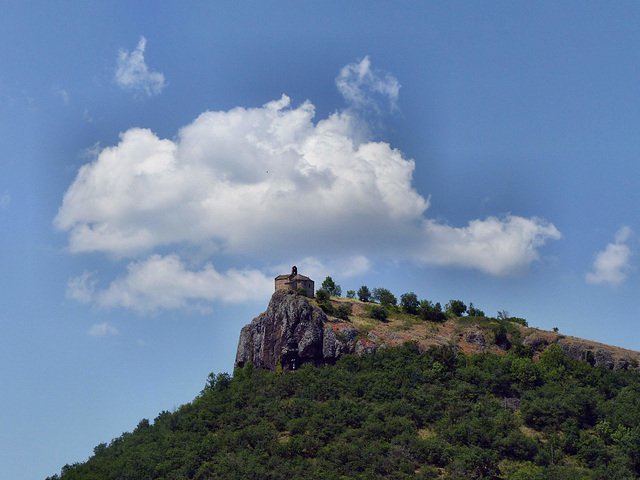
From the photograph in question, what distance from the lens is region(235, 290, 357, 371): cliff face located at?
13262 centimetres

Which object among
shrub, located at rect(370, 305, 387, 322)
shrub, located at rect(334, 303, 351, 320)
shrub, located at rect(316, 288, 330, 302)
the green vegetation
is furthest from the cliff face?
shrub, located at rect(370, 305, 387, 322)

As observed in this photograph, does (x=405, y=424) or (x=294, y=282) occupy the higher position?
(x=294, y=282)

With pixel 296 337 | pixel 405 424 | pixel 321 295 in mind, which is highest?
pixel 321 295

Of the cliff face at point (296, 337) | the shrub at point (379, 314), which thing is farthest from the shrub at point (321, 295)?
the shrub at point (379, 314)

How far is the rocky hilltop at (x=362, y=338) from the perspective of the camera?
13200cm

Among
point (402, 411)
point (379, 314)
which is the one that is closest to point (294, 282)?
point (379, 314)

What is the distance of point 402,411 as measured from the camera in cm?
11456

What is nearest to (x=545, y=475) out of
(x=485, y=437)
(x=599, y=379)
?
(x=485, y=437)

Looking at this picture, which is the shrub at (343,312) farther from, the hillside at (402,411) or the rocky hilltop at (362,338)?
the hillside at (402,411)

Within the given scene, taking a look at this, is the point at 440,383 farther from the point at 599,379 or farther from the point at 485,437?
the point at 599,379

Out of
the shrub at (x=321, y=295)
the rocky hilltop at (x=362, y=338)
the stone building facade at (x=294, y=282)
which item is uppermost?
the stone building facade at (x=294, y=282)

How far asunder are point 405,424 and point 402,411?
15.3ft

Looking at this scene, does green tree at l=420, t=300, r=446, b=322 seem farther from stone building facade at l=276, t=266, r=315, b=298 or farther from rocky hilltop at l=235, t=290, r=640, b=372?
stone building facade at l=276, t=266, r=315, b=298

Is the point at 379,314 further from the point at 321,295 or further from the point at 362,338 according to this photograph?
the point at 321,295
